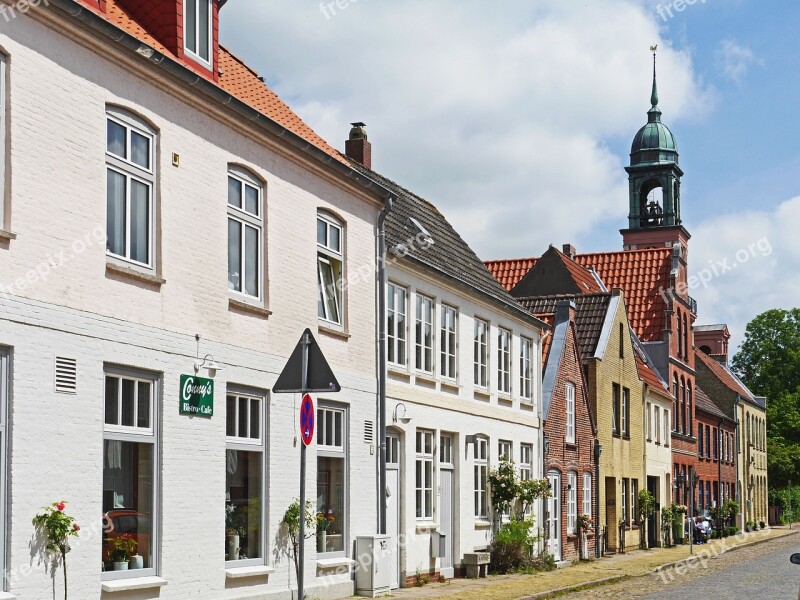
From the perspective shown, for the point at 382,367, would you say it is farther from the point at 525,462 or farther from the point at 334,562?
the point at 525,462

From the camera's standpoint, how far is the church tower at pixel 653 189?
7150cm

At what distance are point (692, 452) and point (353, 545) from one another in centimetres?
3517

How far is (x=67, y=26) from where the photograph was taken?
1223 centimetres

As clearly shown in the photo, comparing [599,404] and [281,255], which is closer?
[281,255]

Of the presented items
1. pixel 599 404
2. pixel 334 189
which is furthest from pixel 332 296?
pixel 599 404

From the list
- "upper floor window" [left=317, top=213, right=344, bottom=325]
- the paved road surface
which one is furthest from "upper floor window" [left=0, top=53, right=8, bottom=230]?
the paved road surface

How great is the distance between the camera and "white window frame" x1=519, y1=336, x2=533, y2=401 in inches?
1149

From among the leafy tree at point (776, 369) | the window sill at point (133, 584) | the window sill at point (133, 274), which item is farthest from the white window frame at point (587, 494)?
the leafy tree at point (776, 369)

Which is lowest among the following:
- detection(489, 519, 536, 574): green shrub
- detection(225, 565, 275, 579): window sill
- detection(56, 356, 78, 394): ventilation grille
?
detection(489, 519, 536, 574): green shrub

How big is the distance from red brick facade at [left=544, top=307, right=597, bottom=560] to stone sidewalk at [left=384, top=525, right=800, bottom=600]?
94 cm

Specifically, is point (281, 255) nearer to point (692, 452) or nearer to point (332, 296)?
point (332, 296)

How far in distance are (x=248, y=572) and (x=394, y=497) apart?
6.16 m

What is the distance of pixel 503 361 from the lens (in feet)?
91.8

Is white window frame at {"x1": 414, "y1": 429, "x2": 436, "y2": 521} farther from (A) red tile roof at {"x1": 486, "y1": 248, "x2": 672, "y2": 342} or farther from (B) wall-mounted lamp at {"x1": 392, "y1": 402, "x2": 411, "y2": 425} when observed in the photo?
(A) red tile roof at {"x1": 486, "y1": 248, "x2": 672, "y2": 342}
